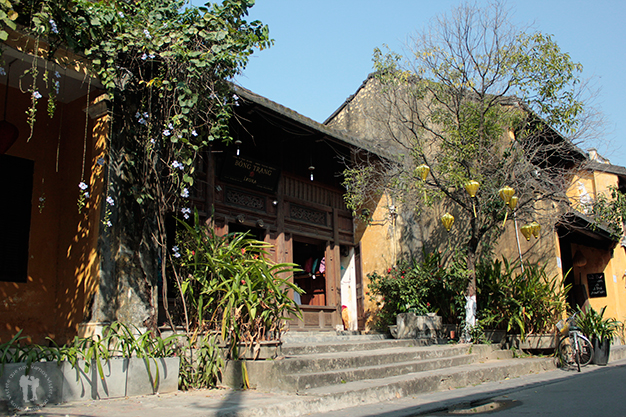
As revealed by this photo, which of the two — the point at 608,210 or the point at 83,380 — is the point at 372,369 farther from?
the point at 608,210

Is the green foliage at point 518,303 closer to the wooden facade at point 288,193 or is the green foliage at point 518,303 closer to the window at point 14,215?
the wooden facade at point 288,193

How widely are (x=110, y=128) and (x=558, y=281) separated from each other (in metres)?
9.63

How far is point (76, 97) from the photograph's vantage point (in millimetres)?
6844

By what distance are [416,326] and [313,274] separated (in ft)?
9.01

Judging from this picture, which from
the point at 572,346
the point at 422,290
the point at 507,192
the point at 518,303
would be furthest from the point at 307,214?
the point at 572,346

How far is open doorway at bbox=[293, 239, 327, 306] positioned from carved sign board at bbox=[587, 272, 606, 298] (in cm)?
785

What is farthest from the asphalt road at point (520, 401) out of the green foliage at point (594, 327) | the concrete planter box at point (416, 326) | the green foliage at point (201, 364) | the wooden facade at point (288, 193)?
the wooden facade at point (288, 193)

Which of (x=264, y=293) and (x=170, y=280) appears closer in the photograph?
(x=264, y=293)

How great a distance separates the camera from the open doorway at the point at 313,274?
36.7ft

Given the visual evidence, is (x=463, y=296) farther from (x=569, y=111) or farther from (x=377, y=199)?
(x=569, y=111)

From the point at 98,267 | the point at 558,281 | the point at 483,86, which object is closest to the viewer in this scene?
the point at 98,267

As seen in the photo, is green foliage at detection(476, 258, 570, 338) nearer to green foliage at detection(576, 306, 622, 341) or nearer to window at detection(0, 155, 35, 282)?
green foliage at detection(576, 306, 622, 341)

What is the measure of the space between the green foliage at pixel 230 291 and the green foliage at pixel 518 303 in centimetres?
510

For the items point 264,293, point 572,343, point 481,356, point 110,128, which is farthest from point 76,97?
point 572,343
